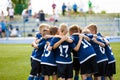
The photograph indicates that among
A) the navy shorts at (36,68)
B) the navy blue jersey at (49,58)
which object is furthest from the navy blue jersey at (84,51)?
the navy shorts at (36,68)

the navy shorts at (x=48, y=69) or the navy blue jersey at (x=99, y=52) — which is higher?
the navy blue jersey at (x=99, y=52)

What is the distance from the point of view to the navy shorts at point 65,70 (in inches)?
413

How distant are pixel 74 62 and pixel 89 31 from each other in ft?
3.09

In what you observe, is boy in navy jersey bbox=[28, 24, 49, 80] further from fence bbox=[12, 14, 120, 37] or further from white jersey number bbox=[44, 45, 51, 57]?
fence bbox=[12, 14, 120, 37]

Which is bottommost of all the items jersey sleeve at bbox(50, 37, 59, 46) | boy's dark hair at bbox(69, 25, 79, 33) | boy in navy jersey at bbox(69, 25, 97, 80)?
boy in navy jersey at bbox(69, 25, 97, 80)

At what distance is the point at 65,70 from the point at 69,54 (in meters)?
0.42

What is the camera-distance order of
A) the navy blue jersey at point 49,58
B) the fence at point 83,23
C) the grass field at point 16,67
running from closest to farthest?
the navy blue jersey at point 49,58, the grass field at point 16,67, the fence at point 83,23

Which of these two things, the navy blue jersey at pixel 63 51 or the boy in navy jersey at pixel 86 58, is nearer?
the navy blue jersey at pixel 63 51

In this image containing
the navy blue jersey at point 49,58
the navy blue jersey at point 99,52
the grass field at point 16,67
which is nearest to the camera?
the navy blue jersey at point 49,58

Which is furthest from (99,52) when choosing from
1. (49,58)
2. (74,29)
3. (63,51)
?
(49,58)

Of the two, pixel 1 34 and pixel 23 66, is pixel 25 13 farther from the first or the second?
pixel 23 66

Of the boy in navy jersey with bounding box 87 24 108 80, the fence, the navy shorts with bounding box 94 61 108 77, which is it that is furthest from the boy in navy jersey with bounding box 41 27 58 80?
the fence

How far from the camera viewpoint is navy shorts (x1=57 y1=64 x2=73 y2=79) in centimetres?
1048

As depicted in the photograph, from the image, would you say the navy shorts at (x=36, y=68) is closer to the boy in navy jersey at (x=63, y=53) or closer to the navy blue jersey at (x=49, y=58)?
the navy blue jersey at (x=49, y=58)
